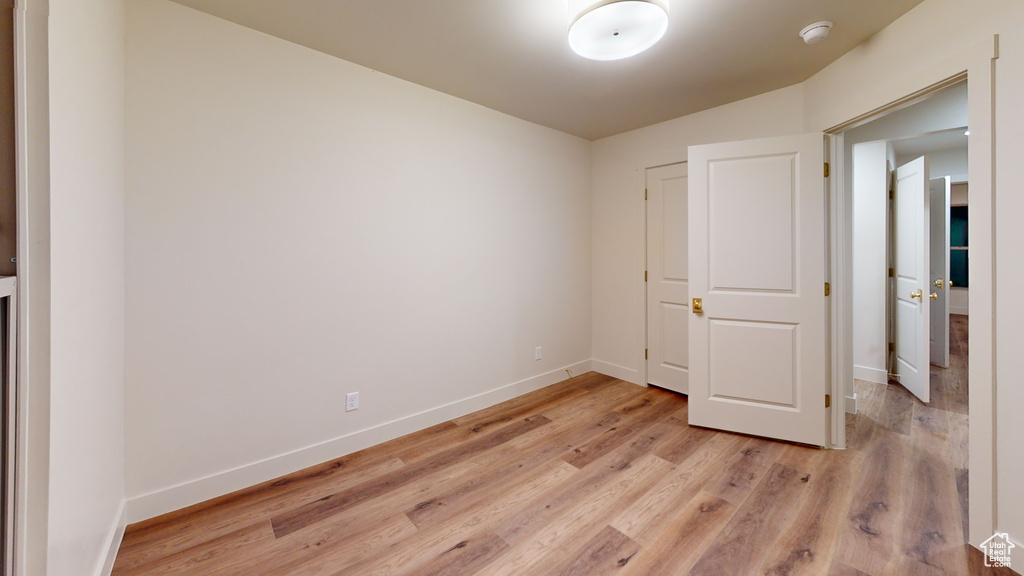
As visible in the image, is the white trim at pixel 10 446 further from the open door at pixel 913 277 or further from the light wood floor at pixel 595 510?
the open door at pixel 913 277

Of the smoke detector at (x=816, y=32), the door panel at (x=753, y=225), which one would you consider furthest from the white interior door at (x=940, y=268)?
the smoke detector at (x=816, y=32)

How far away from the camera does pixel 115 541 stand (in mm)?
1571

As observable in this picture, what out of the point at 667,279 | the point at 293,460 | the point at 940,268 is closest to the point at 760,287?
the point at 667,279

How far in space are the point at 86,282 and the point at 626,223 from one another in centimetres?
367

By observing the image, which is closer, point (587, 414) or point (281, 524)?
point (281, 524)

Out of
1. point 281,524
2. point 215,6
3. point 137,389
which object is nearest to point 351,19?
point 215,6

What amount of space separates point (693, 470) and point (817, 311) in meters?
1.32

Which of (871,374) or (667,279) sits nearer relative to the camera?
(667,279)

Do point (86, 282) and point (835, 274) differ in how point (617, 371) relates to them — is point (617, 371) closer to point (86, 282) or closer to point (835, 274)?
point (835, 274)

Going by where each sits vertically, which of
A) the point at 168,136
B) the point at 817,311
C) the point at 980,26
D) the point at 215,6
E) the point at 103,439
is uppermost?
the point at 215,6

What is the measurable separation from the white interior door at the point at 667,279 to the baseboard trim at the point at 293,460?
4.80 feet

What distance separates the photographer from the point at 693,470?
7.22 feet

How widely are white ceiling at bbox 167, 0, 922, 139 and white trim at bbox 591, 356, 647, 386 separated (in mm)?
2454

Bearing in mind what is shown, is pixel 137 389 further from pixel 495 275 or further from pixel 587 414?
pixel 587 414
